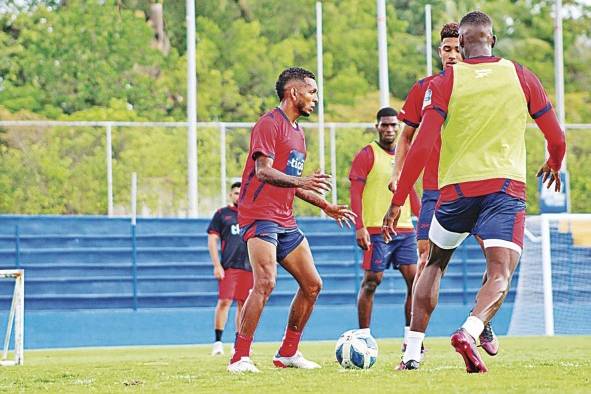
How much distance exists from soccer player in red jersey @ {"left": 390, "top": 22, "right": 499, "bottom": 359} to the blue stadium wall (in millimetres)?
11331

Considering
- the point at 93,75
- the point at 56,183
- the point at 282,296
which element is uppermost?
the point at 93,75

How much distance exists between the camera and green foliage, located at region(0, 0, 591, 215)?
26.5 m

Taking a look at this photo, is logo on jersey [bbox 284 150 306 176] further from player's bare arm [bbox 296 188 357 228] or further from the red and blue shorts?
the red and blue shorts

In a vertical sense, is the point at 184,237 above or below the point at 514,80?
below

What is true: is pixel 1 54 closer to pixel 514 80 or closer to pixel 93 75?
pixel 93 75

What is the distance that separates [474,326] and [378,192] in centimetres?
523

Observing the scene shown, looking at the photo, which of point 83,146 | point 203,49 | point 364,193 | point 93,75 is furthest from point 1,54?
point 364,193

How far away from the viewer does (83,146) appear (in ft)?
87.0

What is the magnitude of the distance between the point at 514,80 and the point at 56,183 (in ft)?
61.9

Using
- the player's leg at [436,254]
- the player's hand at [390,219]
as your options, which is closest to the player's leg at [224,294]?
the player's leg at [436,254]

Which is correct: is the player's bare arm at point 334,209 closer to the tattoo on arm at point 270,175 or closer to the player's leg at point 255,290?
the tattoo on arm at point 270,175

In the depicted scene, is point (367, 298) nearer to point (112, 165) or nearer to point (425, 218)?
point (425, 218)

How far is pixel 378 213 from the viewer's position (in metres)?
12.9

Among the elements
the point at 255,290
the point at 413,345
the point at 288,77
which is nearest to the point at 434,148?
the point at 288,77
